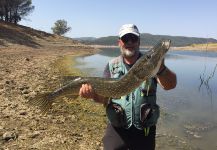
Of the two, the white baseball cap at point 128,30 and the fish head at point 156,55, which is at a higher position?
the white baseball cap at point 128,30

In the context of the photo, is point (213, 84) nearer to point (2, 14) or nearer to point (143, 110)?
point (143, 110)

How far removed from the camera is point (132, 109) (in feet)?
14.9

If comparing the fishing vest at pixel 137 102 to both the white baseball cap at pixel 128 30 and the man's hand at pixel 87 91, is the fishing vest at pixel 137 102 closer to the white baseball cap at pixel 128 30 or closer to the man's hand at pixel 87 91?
the man's hand at pixel 87 91

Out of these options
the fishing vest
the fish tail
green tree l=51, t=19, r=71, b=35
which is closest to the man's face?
the fishing vest

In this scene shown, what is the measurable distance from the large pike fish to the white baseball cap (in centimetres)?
49

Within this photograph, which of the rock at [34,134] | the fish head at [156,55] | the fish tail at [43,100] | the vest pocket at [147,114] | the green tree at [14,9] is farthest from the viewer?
the green tree at [14,9]

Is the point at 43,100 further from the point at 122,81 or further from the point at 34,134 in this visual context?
the point at 34,134

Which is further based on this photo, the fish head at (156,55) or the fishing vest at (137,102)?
the fishing vest at (137,102)

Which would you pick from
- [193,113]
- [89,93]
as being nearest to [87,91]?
[89,93]

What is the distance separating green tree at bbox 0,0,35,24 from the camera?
66.5 metres

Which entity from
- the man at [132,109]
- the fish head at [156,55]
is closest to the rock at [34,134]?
the man at [132,109]

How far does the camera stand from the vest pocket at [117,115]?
4511 mm

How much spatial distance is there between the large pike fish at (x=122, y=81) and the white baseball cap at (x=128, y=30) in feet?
1.60

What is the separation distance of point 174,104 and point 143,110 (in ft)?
38.4
